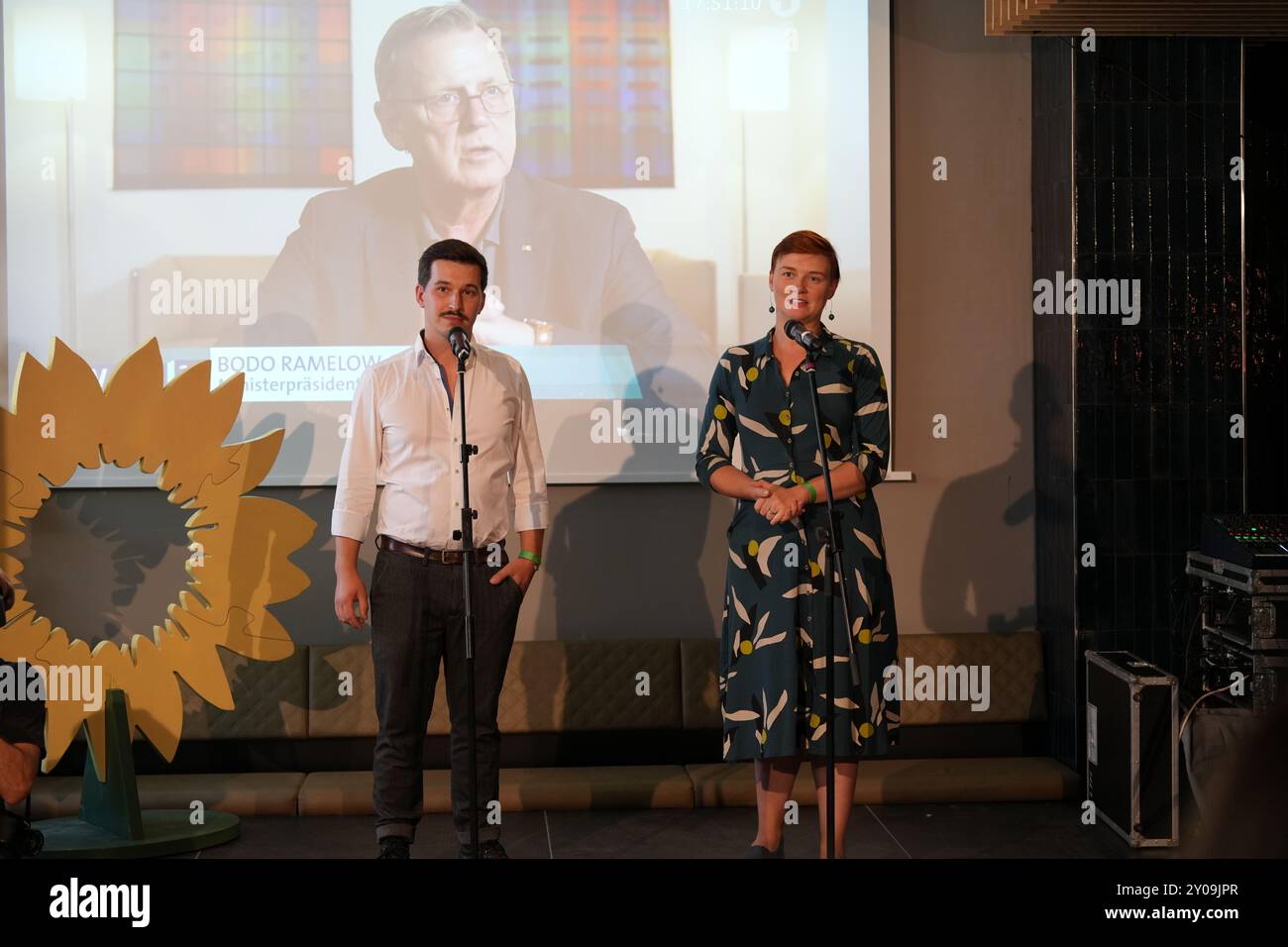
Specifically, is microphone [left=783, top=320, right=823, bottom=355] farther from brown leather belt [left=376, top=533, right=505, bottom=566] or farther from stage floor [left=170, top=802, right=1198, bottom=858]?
stage floor [left=170, top=802, right=1198, bottom=858]

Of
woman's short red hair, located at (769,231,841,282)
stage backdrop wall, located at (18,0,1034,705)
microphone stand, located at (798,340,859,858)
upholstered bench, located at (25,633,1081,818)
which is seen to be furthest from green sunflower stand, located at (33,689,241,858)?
woman's short red hair, located at (769,231,841,282)

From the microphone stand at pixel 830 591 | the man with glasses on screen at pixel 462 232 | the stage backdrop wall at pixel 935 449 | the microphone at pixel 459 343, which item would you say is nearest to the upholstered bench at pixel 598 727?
the stage backdrop wall at pixel 935 449

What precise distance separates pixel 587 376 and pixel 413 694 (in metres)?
1.78

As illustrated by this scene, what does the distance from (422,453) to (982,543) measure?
2.50 m

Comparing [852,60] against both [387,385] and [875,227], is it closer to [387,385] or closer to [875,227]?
[875,227]

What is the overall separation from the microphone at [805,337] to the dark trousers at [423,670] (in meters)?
1.07

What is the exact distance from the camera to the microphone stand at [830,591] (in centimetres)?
313

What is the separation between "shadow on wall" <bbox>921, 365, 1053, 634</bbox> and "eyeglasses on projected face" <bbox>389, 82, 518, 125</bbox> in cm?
221

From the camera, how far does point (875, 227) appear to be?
522 cm

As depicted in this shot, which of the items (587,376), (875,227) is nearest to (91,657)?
(587,376)

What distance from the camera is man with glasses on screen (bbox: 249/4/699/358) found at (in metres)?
5.12

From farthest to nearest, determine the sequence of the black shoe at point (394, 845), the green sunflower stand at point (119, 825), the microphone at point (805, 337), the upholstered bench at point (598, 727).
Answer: the upholstered bench at point (598, 727) < the green sunflower stand at point (119, 825) < the black shoe at point (394, 845) < the microphone at point (805, 337)

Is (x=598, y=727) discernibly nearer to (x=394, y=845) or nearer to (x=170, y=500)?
(x=394, y=845)

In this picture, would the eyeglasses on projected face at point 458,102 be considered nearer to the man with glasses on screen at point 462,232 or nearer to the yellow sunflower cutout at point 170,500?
the man with glasses on screen at point 462,232
